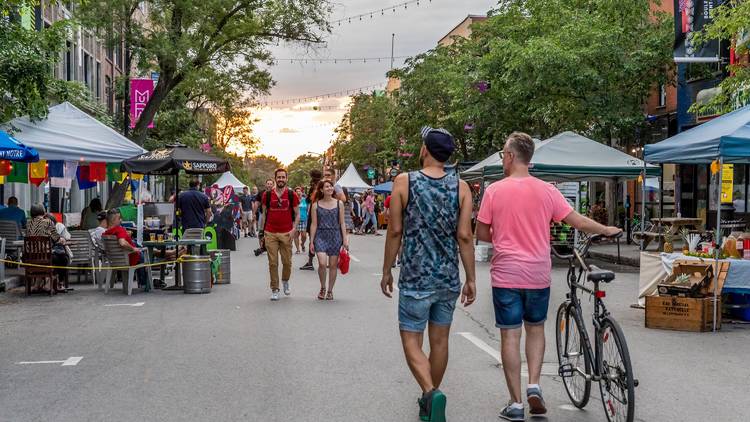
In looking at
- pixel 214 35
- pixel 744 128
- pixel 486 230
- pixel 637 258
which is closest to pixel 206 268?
pixel 744 128

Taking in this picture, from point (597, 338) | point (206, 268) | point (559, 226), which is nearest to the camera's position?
point (597, 338)

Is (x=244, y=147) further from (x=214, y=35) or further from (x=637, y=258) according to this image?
(x=637, y=258)

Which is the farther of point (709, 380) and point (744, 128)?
point (744, 128)

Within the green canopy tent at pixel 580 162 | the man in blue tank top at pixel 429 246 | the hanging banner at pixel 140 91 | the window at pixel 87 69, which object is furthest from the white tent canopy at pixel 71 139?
the window at pixel 87 69

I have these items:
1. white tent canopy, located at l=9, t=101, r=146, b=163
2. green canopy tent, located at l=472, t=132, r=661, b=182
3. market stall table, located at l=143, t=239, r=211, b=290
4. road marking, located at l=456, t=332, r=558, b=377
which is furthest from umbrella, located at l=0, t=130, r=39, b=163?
green canopy tent, located at l=472, t=132, r=661, b=182

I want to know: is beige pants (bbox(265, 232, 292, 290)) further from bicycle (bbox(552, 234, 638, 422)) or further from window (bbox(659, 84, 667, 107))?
window (bbox(659, 84, 667, 107))

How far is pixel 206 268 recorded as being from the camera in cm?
1478

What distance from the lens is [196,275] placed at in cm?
1470

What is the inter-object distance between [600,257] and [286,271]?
1231cm

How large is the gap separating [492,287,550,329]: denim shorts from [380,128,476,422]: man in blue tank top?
0.22 metres

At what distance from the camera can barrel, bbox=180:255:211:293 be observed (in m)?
14.7

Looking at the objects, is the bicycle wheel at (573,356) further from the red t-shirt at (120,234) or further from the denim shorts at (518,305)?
the red t-shirt at (120,234)

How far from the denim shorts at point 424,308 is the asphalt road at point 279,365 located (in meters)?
0.79

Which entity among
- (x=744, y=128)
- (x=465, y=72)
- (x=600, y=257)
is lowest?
(x=600, y=257)
